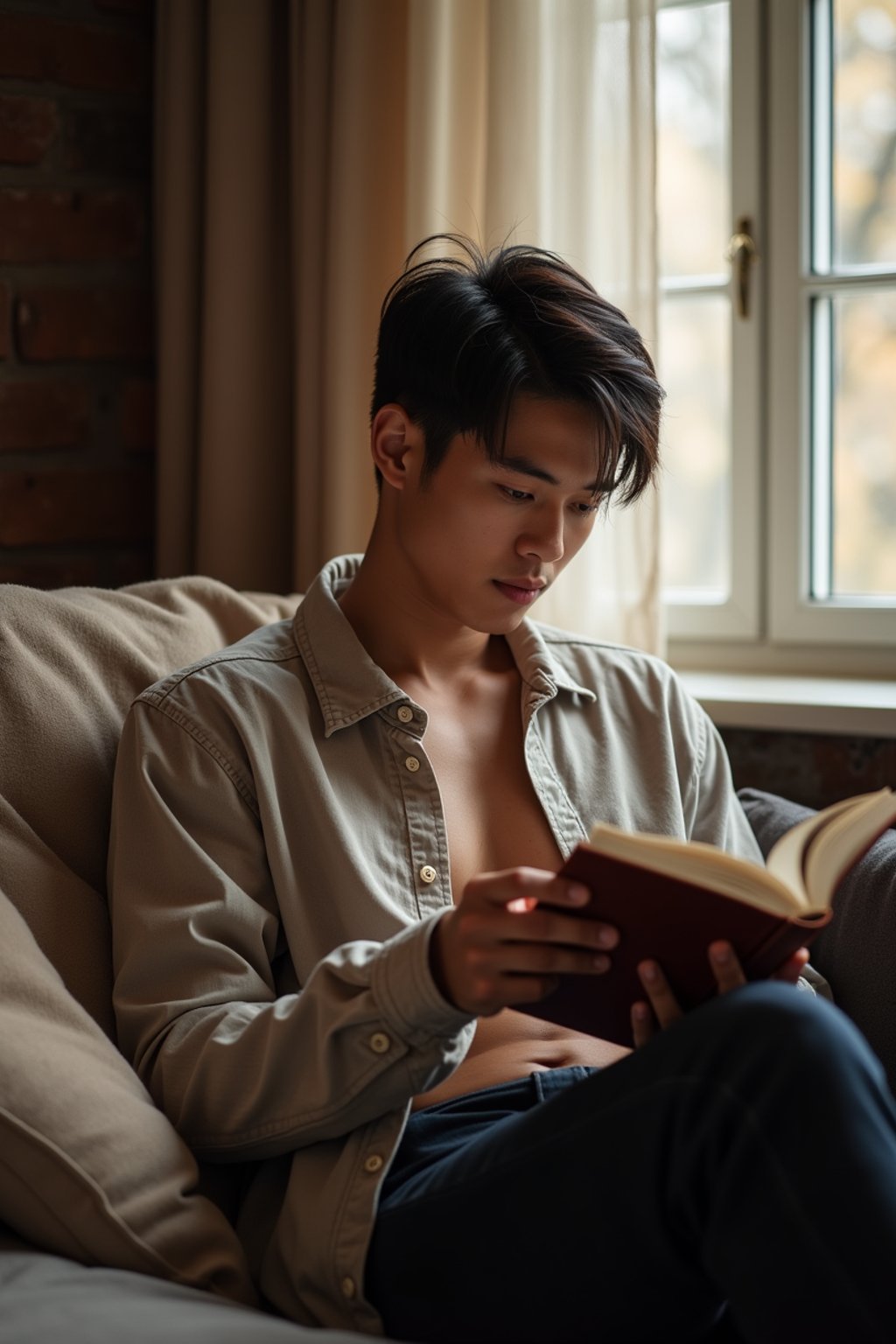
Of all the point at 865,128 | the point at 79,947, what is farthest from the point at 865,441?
the point at 79,947

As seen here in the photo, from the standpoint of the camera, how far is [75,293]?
6.77 feet

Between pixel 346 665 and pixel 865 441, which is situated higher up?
pixel 865 441

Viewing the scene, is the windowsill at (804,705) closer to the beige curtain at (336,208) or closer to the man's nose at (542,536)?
the beige curtain at (336,208)

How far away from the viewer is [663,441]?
7.03 feet

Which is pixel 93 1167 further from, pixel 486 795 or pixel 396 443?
pixel 396 443

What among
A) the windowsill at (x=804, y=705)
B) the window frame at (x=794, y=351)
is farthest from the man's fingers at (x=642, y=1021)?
the window frame at (x=794, y=351)

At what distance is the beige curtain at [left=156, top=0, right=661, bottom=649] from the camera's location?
190cm

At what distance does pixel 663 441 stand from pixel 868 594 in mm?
381

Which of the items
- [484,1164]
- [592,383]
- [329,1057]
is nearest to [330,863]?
[329,1057]

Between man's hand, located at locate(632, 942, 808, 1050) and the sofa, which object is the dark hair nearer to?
the sofa

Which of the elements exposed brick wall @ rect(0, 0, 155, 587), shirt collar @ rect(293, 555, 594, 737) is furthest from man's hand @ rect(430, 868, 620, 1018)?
exposed brick wall @ rect(0, 0, 155, 587)

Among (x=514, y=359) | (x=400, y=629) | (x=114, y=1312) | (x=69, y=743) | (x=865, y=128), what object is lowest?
(x=114, y=1312)

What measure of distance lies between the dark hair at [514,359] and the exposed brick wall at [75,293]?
719mm

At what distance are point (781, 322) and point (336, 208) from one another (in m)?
0.67
